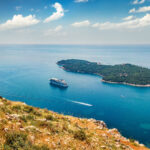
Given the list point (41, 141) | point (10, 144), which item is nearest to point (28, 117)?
point (41, 141)

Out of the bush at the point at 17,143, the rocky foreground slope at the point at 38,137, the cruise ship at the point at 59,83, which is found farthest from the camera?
the cruise ship at the point at 59,83

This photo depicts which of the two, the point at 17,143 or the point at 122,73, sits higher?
the point at 122,73

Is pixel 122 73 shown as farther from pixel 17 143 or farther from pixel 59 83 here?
pixel 17 143

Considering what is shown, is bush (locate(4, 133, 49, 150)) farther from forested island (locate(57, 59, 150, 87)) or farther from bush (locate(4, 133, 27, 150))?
forested island (locate(57, 59, 150, 87))

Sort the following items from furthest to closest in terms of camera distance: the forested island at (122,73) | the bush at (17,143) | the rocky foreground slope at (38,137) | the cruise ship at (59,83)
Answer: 1. the forested island at (122,73)
2. the cruise ship at (59,83)
3. the rocky foreground slope at (38,137)
4. the bush at (17,143)

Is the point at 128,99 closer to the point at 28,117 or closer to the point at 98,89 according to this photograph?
the point at 98,89

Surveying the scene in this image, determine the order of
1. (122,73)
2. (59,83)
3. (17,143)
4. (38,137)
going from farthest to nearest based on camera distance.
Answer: (122,73) < (59,83) < (38,137) < (17,143)

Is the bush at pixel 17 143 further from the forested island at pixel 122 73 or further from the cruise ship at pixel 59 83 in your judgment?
the forested island at pixel 122 73

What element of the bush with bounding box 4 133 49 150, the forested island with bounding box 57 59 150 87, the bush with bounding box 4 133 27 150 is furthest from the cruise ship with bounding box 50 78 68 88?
the bush with bounding box 4 133 27 150

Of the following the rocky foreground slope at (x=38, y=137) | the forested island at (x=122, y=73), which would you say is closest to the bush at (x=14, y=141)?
the rocky foreground slope at (x=38, y=137)

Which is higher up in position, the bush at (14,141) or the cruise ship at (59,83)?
the bush at (14,141)

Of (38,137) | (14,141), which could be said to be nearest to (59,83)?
(38,137)
